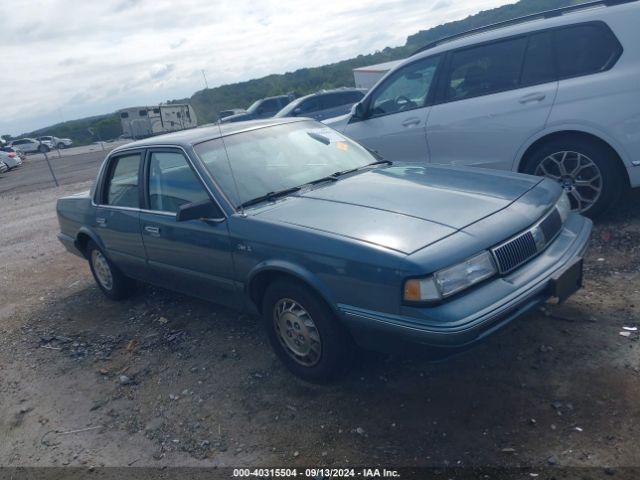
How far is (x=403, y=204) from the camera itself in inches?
141

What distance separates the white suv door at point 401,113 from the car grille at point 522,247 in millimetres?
2893

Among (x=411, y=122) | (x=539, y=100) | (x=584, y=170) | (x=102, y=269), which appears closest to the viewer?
(x=584, y=170)

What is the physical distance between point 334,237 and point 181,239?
155 cm

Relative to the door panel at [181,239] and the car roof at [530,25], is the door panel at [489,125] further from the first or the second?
the door panel at [181,239]

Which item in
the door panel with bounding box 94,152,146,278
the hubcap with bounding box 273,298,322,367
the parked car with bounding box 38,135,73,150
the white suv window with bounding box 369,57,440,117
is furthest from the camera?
the parked car with bounding box 38,135,73,150

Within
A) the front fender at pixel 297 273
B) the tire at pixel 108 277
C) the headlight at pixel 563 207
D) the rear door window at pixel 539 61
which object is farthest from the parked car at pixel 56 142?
the headlight at pixel 563 207

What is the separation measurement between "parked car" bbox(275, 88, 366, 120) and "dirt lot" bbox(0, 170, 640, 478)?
1144 cm

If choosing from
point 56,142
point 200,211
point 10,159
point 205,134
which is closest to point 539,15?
point 205,134

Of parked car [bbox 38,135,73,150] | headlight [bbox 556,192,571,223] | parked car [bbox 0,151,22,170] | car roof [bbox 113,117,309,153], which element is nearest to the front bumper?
headlight [bbox 556,192,571,223]

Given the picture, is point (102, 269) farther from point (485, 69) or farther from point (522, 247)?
point (485, 69)

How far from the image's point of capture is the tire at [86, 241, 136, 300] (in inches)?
223

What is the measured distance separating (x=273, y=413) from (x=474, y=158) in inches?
144

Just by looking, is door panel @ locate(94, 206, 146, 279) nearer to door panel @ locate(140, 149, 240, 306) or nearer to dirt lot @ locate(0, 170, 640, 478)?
door panel @ locate(140, 149, 240, 306)

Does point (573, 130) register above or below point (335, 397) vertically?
above
